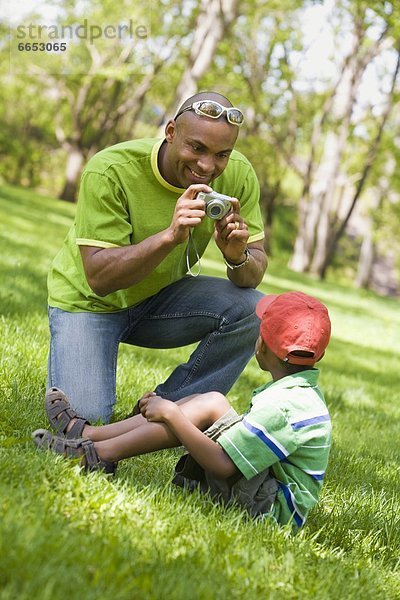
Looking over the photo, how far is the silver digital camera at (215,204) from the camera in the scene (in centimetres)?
349

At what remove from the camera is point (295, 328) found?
3102 mm

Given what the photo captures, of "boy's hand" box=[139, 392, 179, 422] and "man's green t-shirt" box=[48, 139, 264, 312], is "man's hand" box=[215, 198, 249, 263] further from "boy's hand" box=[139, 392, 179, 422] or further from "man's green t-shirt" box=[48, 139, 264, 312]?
"boy's hand" box=[139, 392, 179, 422]

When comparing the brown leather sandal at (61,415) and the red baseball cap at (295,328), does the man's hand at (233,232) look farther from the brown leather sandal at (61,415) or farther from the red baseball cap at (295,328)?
the brown leather sandal at (61,415)

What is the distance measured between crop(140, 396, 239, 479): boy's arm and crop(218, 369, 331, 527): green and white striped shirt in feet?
0.15

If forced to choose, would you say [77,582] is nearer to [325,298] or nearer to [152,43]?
[325,298]

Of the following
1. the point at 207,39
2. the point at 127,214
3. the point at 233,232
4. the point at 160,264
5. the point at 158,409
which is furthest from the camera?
the point at 207,39

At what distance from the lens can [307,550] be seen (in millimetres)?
2852

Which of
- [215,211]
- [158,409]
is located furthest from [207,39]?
[158,409]

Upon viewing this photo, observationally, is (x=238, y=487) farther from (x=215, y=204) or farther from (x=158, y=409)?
(x=215, y=204)

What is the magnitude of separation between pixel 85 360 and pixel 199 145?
1.19 metres

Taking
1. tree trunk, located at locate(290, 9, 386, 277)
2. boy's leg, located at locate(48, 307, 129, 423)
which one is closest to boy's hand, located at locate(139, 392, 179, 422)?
boy's leg, located at locate(48, 307, 129, 423)

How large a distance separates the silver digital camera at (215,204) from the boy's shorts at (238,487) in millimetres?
904

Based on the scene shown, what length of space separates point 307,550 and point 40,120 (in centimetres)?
3899

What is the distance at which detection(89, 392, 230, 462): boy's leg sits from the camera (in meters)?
3.10
